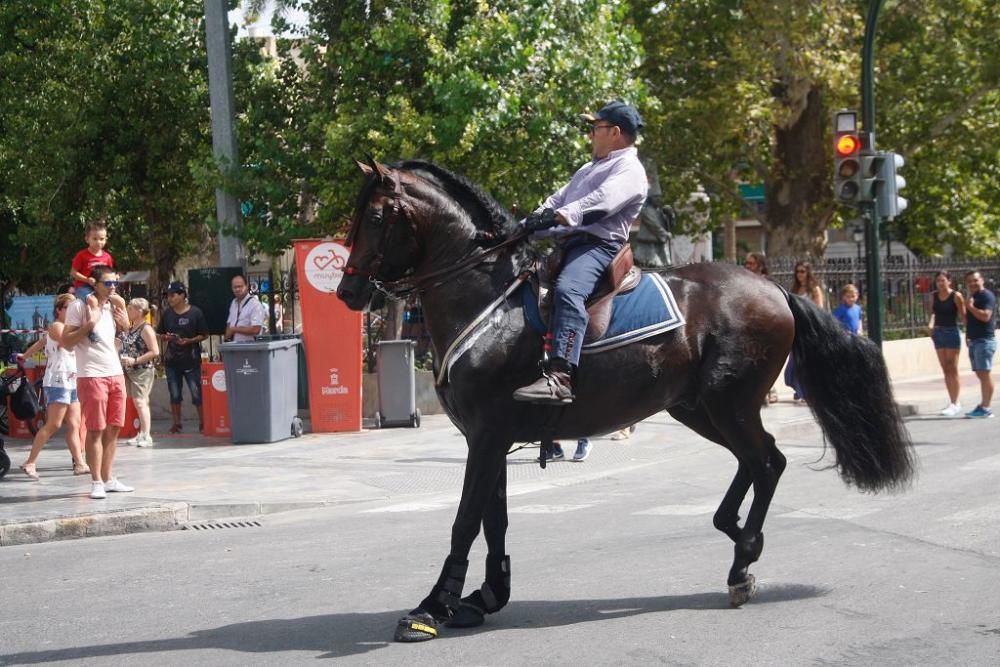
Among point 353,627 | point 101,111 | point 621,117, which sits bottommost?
point 353,627

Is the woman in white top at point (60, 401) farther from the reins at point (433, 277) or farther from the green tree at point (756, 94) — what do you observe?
the green tree at point (756, 94)

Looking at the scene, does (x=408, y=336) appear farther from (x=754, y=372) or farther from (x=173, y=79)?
(x=754, y=372)

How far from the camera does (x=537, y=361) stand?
20.7 ft

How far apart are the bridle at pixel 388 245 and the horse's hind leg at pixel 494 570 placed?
39.4 inches

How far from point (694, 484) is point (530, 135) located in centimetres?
739

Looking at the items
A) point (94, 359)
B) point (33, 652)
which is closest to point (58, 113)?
point (94, 359)

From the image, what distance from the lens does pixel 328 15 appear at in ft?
58.8

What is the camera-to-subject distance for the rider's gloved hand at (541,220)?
20.6 feet

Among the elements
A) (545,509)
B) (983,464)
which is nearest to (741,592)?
(545,509)

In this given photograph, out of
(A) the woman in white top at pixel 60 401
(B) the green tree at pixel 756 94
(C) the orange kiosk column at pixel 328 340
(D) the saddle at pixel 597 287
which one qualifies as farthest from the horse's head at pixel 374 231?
(B) the green tree at pixel 756 94

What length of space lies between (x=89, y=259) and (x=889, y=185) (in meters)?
9.93

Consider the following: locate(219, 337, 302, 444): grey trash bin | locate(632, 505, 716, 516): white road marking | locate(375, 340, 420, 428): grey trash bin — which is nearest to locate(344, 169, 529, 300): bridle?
locate(632, 505, 716, 516): white road marking

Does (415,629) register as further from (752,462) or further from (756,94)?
(756,94)

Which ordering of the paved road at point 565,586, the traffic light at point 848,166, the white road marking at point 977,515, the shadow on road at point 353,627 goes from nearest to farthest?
the paved road at point 565,586 → the shadow on road at point 353,627 → the white road marking at point 977,515 → the traffic light at point 848,166
